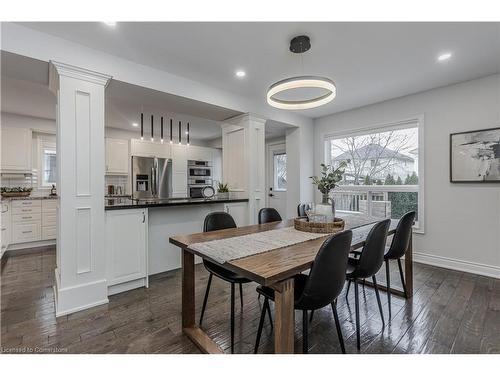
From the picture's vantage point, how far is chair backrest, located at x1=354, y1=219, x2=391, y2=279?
1686 mm

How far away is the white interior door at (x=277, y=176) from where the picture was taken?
232 inches

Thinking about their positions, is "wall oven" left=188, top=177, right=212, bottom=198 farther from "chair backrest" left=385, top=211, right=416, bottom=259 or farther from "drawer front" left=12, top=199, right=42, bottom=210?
"chair backrest" left=385, top=211, right=416, bottom=259

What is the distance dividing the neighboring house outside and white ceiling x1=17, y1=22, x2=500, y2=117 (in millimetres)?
1118

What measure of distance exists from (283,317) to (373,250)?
933mm

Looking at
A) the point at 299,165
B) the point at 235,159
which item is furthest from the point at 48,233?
the point at 299,165

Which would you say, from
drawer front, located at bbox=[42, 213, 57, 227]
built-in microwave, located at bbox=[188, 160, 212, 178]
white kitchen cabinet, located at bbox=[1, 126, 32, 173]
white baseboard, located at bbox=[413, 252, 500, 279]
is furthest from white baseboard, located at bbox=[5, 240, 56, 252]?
white baseboard, located at bbox=[413, 252, 500, 279]

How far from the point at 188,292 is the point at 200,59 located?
230 cm

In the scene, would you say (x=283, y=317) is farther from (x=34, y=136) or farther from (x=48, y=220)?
(x=34, y=136)
